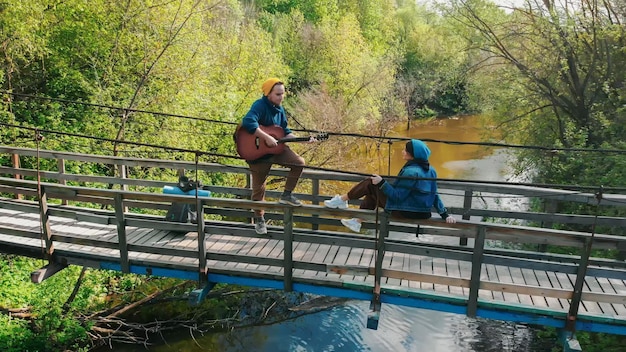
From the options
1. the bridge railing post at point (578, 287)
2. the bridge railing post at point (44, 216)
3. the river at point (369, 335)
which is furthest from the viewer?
the river at point (369, 335)

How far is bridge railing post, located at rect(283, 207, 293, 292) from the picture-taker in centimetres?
504

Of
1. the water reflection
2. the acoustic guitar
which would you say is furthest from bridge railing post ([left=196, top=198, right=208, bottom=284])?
the water reflection

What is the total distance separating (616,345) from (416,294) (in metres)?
Result: 5.04

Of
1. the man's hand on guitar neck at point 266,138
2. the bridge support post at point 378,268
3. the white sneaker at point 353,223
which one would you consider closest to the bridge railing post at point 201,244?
the man's hand on guitar neck at point 266,138

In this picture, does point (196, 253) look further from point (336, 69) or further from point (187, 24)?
point (336, 69)

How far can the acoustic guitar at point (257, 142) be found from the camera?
16.9 feet

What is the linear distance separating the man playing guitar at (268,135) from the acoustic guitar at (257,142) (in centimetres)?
4

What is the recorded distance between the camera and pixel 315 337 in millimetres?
9672

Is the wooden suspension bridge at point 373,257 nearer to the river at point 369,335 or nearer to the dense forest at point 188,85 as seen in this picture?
the dense forest at point 188,85

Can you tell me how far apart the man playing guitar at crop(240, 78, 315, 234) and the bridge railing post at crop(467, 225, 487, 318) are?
5.94 feet

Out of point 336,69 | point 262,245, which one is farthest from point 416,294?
point 336,69

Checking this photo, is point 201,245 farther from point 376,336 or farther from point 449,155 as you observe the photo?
point 449,155

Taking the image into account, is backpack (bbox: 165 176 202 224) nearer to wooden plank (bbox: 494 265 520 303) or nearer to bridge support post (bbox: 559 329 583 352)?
wooden plank (bbox: 494 265 520 303)

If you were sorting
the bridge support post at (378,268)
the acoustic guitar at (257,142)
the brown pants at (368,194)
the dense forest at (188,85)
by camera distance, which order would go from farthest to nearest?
the dense forest at (188,85) < the brown pants at (368,194) < the acoustic guitar at (257,142) < the bridge support post at (378,268)
